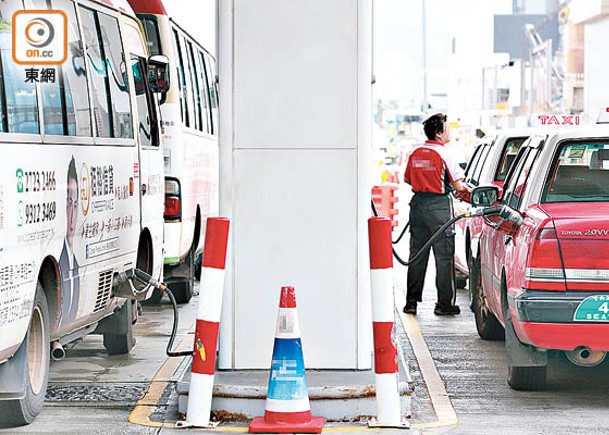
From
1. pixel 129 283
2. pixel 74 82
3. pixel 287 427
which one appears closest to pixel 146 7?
pixel 129 283

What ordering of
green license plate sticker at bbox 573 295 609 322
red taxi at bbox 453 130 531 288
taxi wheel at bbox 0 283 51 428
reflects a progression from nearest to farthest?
taxi wheel at bbox 0 283 51 428 → green license plate sticker at bbox 573 295 609 322 → red taxi at bbox 453 130 531 288

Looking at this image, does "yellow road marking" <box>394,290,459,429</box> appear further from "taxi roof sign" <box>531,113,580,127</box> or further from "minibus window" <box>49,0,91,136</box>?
"minibus window" <box>49,0,91,136</box>

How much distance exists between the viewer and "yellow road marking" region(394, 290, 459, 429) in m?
8.34

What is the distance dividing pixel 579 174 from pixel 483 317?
281 cm

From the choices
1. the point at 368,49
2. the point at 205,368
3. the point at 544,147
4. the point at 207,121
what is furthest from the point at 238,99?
the point at 207,121

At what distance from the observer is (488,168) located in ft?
46.5

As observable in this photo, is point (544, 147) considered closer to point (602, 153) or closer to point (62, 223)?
point (602, 153)

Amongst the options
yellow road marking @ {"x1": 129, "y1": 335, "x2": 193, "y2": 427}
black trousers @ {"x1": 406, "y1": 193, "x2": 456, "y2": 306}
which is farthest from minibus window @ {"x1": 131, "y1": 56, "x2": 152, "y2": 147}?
black trousers @ {"x1": 406, "y1": 193, "x2": 456, "y2": 306}

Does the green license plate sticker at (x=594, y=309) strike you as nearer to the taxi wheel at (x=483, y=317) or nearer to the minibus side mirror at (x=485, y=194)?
the minibus side mirror at (x=485, y=194)

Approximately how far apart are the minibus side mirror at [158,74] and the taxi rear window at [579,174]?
443 centimetres

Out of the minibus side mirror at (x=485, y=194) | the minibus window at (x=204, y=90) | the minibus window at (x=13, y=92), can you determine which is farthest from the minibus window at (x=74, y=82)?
the minibus window at (x=204, y=90)

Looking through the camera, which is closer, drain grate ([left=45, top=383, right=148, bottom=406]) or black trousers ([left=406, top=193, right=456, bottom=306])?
drain grate ([left=45, top=383, right=148, bottom=406])

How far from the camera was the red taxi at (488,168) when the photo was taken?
44.8ft

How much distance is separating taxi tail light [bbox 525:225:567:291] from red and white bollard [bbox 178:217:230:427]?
1.93m
